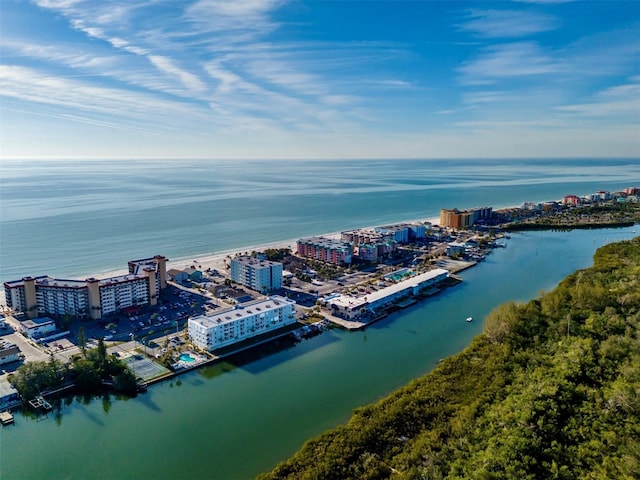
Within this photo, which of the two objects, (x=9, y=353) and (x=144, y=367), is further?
(x=144, y=367)

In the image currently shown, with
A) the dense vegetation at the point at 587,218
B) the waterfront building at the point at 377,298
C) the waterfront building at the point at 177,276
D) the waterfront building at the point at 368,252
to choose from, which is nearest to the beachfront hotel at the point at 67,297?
the waterfront building at the point at 177,276

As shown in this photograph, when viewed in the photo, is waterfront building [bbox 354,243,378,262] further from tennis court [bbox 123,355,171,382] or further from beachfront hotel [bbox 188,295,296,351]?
tennis court [bbox 123,355,171,382]

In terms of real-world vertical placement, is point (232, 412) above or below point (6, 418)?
below

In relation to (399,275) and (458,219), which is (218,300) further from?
(458,219)

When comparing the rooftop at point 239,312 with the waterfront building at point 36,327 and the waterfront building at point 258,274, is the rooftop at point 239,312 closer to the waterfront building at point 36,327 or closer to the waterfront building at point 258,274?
the waterfront building at point 258,274

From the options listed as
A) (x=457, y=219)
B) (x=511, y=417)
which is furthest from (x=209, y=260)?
(x=457, y=219)

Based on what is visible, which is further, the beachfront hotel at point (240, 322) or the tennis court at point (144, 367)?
the beachfront hotel at point (240, 322)

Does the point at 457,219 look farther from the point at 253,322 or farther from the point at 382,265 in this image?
the point at 253,322
